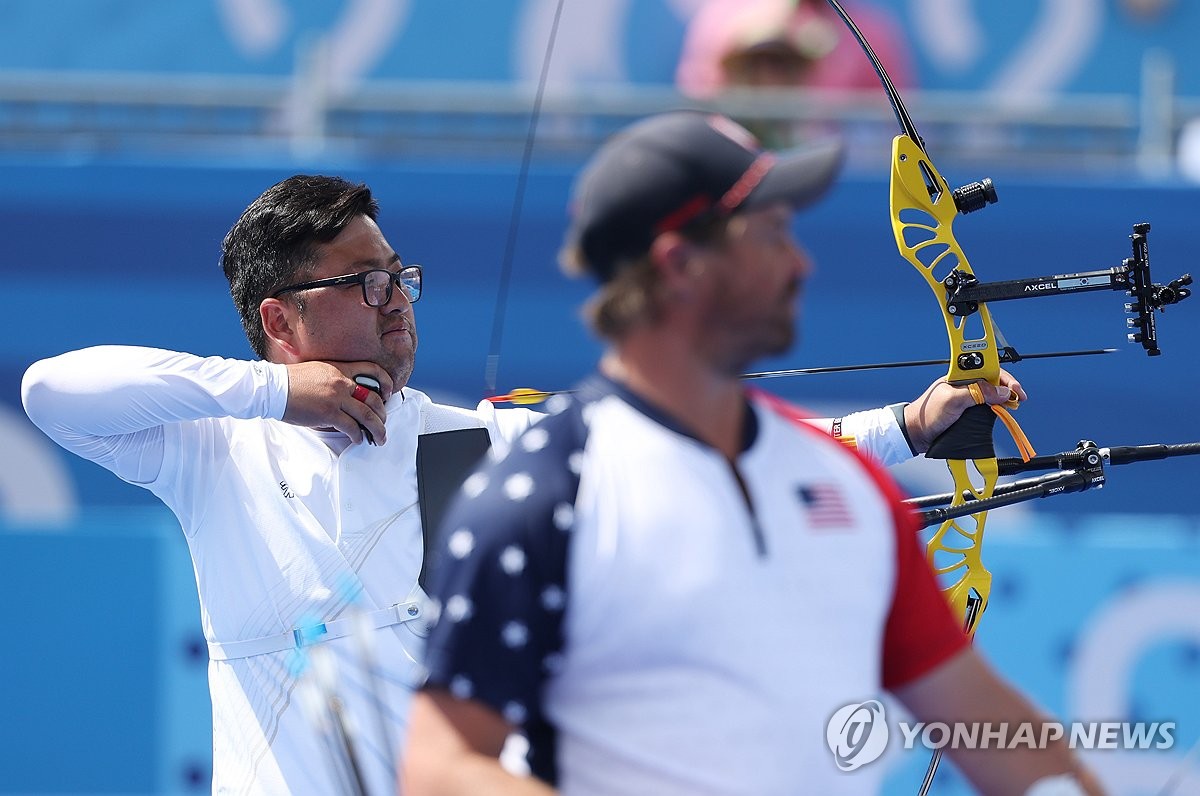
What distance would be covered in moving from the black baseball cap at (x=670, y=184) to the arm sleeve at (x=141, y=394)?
1.05 m

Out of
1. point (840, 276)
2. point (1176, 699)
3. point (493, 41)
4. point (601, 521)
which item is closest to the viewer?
point (601, 521)

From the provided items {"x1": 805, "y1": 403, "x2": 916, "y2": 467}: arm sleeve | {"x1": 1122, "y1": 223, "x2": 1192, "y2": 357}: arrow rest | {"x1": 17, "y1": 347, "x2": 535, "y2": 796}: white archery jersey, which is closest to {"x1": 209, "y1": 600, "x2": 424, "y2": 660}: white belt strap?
{"x1": 17, "y1": 347, "x2": 535, "y2": 796}: white archery jersey

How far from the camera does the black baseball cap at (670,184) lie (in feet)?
5.18

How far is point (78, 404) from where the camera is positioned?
257 centimetres

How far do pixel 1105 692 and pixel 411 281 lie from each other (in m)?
2.56

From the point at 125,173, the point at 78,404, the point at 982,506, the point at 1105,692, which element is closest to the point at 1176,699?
the point at 1105,692

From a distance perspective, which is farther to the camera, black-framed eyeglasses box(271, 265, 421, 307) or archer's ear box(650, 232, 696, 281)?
black-framed eyeglasses box(271, 265, 421, 307)

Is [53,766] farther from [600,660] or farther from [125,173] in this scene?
[600,660]

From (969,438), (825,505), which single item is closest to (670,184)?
(825,505)

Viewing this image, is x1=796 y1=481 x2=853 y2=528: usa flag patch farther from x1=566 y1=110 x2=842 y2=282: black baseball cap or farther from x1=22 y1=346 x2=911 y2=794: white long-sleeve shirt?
x1=22 y1=346 x2=911 y2=794: white long-sleeve shirt

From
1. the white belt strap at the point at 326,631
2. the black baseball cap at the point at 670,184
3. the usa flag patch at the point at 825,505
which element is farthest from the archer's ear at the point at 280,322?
the usa flag patch at the point at 825,505

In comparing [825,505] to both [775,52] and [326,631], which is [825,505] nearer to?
[326,631]

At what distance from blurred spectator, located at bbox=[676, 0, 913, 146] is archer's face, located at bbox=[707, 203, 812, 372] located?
4.48 m

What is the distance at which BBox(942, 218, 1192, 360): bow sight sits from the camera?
108 inches
